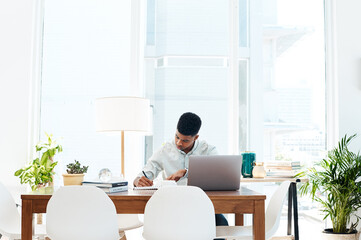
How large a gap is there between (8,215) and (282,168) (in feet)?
8.31

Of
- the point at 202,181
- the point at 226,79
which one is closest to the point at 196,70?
the point at 226,79

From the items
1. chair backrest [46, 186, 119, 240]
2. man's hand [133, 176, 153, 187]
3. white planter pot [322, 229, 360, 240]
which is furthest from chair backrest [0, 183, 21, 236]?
white planter pot [322, 229, 360, 240]

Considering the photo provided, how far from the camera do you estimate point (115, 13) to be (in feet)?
Result: 15.3

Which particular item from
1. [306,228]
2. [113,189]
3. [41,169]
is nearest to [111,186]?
[113,189]

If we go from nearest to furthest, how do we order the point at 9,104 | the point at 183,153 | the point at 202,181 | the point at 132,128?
the point at 202,181, the point at 183,153, the point at 132,128, the point at 9,104

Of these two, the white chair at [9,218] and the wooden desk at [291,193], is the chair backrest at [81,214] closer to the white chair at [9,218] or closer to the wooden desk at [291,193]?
the white chair at [9,218]

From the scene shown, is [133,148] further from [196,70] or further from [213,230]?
[213,230]

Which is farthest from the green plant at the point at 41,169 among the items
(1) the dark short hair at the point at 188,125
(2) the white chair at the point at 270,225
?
(2) the white chair at the point at 270,225

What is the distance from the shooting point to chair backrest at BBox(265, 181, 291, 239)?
2805 millimetres

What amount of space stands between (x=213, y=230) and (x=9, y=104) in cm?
279

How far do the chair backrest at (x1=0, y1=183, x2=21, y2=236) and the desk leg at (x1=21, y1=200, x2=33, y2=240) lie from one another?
0.36m

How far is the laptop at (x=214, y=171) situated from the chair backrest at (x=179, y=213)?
0.29 meters

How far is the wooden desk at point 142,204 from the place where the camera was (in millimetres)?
2457

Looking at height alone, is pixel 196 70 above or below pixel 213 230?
above
